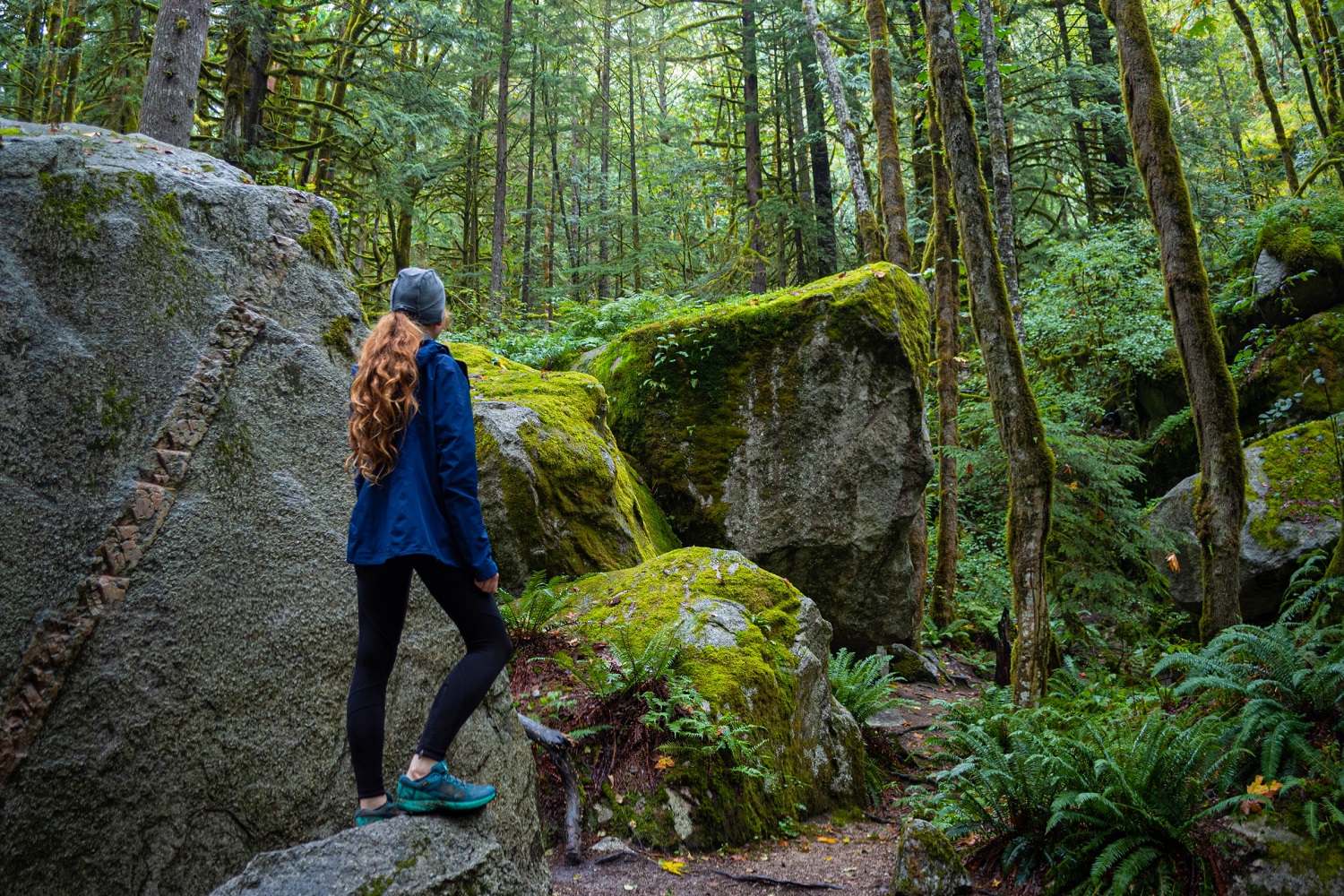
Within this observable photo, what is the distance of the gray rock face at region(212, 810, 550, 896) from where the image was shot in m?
2.62

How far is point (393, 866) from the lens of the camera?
2.71 m

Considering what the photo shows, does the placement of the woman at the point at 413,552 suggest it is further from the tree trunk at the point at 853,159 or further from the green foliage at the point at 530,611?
the tree trunk at the point at 853,159

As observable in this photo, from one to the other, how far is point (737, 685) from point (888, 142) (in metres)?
9.69

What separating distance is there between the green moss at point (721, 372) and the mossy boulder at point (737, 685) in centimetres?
241

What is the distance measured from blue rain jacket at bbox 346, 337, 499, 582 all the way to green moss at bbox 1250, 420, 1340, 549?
923 centimetres

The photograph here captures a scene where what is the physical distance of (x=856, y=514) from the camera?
9180 millimetres

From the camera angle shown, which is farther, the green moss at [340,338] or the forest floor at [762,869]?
the forest floor at [762,869]

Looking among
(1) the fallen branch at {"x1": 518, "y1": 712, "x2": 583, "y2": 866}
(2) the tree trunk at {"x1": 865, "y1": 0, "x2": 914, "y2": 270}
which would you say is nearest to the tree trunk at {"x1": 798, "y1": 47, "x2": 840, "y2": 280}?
(2) the tree trunk at {"x1": 865, "y1": 0, "x2": 914, "y2": 270}

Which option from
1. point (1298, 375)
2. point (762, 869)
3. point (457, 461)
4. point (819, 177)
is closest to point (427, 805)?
point (457, 461)

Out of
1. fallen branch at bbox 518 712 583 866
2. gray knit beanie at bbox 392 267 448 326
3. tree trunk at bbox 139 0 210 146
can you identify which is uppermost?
tree trunk at bbox 139 0 210 146

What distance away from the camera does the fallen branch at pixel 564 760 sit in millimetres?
4625

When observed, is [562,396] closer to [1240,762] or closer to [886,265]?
[886,265]

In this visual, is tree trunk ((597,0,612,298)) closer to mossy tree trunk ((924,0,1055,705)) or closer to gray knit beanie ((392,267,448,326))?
mossy tree trunk ((924,0,1055,705))

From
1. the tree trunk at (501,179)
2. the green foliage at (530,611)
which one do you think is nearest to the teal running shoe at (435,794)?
the green foliage at (530,611)
